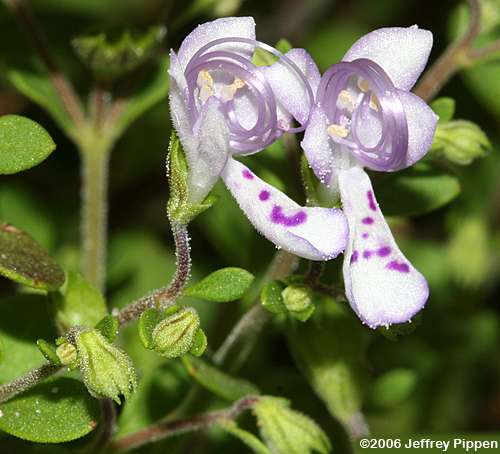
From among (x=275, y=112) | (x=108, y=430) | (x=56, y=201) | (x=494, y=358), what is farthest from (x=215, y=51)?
(x=494, y=358)

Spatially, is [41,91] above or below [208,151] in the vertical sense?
below

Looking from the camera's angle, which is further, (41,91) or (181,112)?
(41,91)

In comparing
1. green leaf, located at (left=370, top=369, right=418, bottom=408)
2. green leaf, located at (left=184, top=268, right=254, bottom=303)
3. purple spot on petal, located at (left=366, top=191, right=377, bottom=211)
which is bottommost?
green leaf, located at (left=370, top=369, right=418, bottom=408)

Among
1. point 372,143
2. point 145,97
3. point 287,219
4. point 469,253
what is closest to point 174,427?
point 287,219

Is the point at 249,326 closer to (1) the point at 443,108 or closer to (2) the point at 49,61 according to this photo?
(1) the point at 443,108

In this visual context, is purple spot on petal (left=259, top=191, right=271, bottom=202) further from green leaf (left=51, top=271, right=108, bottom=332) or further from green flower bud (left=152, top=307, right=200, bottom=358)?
green leaf (left=51, top=271, right=108, bottom=332)

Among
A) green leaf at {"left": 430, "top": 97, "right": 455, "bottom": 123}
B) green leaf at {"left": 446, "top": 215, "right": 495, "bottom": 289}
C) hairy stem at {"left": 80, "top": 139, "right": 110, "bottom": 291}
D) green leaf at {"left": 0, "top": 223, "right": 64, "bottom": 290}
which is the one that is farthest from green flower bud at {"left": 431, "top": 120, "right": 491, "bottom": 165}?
green leaf at {"left": 446, "top": 215, "right": 495, "bottom": 289}

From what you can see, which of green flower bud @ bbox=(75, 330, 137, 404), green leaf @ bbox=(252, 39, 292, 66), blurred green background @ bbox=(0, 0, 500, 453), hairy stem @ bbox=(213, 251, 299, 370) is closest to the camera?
green flower bud @ bbox=(75, 330, 137, 404)
